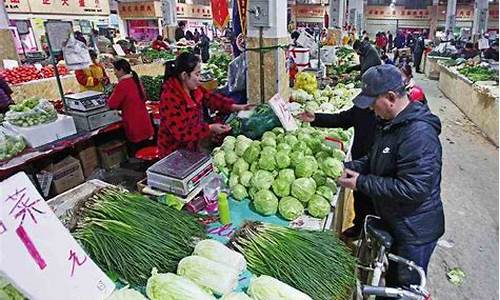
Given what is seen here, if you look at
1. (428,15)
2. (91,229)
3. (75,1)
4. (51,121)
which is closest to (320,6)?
(428,15)

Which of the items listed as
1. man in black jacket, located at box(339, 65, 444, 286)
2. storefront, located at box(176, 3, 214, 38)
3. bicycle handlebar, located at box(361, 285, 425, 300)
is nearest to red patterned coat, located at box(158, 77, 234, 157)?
man in black jacket, located at box(339, 65, 444, 286)

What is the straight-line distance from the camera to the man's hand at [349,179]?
80.4 inches

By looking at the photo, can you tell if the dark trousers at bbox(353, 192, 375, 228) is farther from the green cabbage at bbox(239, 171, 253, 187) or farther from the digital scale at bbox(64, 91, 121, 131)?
the digital scale at bbox(64, 91, 121, 131)

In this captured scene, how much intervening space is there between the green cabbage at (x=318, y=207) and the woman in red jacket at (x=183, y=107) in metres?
1.24

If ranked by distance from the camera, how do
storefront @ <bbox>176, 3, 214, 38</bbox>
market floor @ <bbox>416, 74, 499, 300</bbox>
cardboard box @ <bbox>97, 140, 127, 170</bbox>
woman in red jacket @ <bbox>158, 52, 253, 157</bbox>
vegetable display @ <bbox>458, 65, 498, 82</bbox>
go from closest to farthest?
woman in red jacket @ <bbox>158, 52, 253, 157</bbox>, market floor @ <bbox>416, 74, 499, 300</bbox>, cardboard box @ <bbox>97, 140, 127, 170</bbox>, vegetable display @ <bbox>458, 65, 498, 82</bbox>, storefront @ <bbox>176, 3, 214, 38</bbox>

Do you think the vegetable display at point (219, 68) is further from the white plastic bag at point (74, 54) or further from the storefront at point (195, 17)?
the storefront at point (195, 17)

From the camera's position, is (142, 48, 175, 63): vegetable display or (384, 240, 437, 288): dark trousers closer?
(384, 240, 437, 288): dark trousers

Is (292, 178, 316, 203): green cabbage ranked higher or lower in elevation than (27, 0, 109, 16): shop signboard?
lower

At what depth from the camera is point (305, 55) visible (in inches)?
219

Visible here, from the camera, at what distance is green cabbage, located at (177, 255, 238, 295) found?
1.32 metres

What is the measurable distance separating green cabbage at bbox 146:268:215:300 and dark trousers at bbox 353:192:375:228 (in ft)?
8.19

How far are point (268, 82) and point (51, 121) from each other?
8.67 ft

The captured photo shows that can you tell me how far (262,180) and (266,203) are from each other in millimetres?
159

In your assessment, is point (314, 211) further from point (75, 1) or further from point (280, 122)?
point (75, 1)
